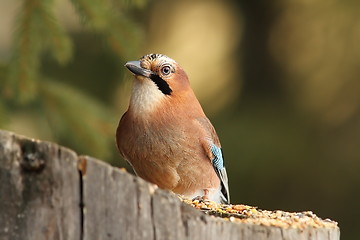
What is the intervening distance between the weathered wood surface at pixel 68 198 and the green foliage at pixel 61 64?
2.67m

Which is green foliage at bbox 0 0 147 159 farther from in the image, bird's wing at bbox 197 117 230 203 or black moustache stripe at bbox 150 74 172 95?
bird's wing at bbox 197 117 230 203

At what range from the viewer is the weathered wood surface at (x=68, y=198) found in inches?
102

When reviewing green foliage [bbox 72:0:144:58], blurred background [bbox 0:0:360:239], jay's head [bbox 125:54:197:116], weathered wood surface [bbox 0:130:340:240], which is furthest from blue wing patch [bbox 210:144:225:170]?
blurred background [bbox 0:0:360:239]

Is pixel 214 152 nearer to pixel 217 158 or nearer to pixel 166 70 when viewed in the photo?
pixel 217 158

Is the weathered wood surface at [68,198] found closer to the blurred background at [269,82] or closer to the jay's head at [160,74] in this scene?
the jay's head at [160,74]

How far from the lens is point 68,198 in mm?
2605

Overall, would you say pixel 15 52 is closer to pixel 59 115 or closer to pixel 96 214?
pixel 59 115

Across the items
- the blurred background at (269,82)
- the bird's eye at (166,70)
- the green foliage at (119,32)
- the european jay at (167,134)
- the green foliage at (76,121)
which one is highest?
the blurred background at (269,82)

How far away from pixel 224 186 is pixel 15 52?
5.09ft

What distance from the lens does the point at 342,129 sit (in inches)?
371

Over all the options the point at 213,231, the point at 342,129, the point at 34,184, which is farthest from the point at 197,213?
the point at 342,129

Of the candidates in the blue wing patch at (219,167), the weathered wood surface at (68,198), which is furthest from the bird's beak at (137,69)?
the weathered wood surface at (68,198)

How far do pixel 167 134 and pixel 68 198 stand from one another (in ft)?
7.29

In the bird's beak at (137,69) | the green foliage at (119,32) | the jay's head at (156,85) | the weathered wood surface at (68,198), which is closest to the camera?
the weathered wood surface at (68,198)
